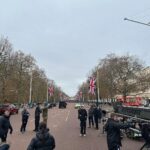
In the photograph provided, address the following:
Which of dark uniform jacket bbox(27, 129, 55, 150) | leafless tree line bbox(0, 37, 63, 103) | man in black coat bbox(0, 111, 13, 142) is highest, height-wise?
leafless tree line bbox(0, 37, 63, 103)

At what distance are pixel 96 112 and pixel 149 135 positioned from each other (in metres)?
17.2

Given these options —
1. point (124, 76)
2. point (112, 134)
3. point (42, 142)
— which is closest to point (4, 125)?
point (112, 134)

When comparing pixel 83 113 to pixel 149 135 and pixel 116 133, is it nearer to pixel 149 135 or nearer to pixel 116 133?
pixel 149 135

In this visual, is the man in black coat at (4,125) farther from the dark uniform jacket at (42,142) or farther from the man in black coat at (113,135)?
the dark uniform jacket at (42,142)

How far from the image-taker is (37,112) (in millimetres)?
29594

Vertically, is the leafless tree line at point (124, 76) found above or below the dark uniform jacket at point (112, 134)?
above

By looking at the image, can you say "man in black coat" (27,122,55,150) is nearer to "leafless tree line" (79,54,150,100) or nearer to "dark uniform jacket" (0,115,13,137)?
"dark uniform jacket" (0,115,13,137)

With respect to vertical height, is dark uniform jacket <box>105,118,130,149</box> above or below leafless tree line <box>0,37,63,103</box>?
below

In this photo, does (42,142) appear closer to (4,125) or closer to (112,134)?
(112,134)

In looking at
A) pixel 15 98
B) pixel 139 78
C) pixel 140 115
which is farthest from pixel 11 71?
pixel 140 115

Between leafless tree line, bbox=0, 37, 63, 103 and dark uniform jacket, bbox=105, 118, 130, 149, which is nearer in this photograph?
dark uniform jacket, bbox=105, 118, 130, 149

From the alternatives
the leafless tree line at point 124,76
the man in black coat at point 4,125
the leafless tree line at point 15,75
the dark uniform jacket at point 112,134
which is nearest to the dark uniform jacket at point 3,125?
the man in black coat at point 4,125

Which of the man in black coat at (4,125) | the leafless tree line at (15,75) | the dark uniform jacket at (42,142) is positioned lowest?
the dark uniform jacket at (42,142)

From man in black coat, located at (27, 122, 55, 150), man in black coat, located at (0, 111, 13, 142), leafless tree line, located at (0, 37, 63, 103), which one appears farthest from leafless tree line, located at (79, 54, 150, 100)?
man in black coat, located at (27, 122, 55, 150)
